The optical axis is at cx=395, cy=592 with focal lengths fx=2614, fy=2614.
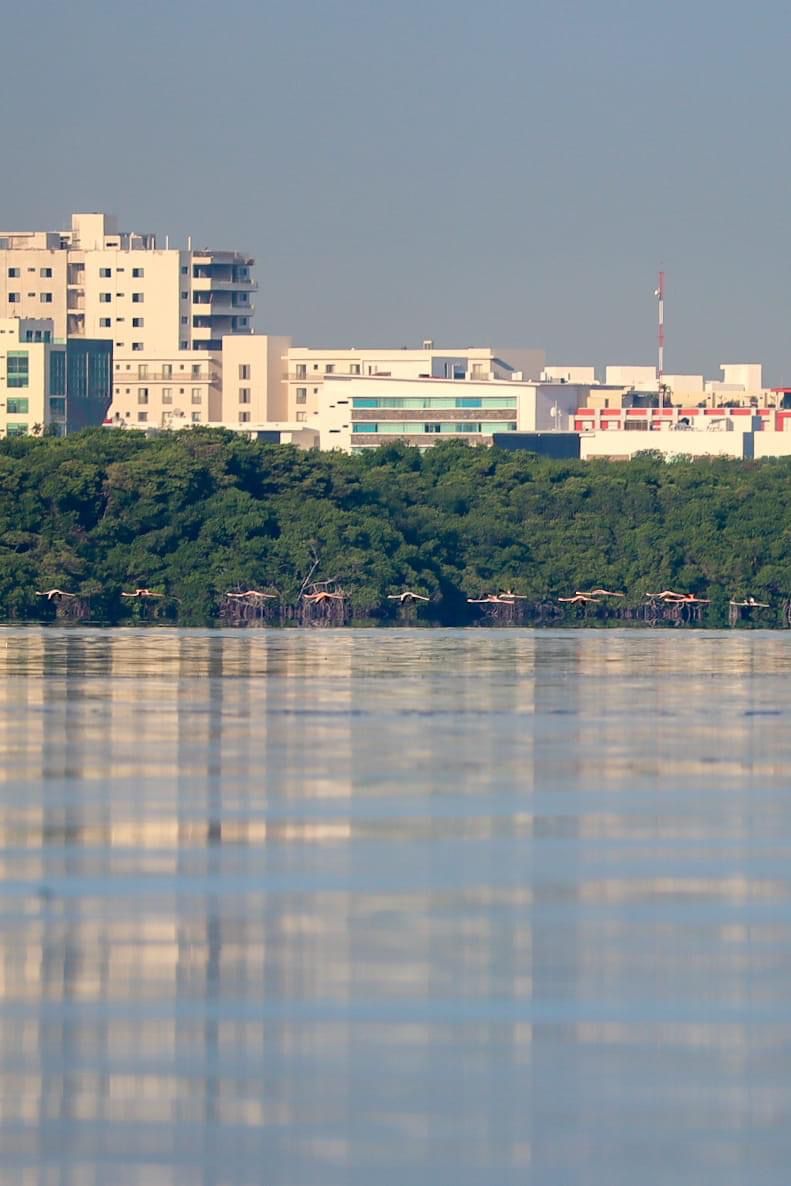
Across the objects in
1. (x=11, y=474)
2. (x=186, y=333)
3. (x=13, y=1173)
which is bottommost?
(x=13, y=1173)

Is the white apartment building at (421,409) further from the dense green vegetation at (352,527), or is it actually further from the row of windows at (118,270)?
the dense green vegetation at (352,527)

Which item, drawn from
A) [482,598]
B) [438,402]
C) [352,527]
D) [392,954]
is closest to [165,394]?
[438,402]

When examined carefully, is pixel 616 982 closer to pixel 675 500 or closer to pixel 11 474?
pixel 11 474

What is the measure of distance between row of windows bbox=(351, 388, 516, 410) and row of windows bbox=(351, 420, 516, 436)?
40.4 inches

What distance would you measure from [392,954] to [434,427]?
460 ft

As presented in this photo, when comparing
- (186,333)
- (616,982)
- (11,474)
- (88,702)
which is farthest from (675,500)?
(186,333)

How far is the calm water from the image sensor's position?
10.8 m

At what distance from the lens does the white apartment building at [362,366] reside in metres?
170

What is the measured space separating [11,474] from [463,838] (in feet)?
172

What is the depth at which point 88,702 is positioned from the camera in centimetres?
3244

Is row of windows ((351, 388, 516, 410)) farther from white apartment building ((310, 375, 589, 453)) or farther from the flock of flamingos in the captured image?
the flock of flamingos

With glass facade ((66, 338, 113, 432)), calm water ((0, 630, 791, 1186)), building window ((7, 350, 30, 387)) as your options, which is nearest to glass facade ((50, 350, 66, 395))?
glass facade ((66, 338, 113, 432))

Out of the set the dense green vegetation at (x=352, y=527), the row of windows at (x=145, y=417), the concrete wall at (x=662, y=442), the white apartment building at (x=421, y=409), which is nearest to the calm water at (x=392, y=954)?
the dense green vegetation at (x=352, y=527)

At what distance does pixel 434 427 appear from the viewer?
506 ft
